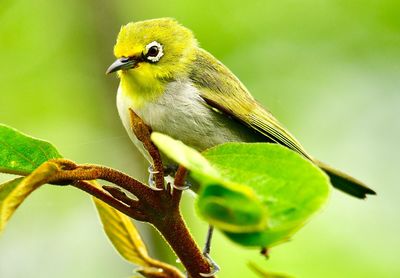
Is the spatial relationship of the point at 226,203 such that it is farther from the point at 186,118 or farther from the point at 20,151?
the point at 186,118

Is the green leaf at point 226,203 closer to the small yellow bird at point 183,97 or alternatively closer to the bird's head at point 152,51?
the small yellow bird at point 183,97

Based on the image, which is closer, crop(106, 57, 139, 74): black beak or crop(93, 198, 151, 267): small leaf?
crop(93, 198, 151, 267): small leaf

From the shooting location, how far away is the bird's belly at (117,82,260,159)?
10.9ft

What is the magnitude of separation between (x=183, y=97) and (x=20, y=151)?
2.05 m

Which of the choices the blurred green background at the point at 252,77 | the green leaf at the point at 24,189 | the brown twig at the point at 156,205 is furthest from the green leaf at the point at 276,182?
the blurred green background at the point at 252,77

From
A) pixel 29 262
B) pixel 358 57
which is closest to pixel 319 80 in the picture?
pixel 358 57

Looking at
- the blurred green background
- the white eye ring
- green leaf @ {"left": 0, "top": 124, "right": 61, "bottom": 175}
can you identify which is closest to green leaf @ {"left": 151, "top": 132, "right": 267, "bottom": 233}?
green leaf @ {"left": 0, "top": 124, "right": 61, "bottom": 175}

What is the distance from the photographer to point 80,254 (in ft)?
19.7

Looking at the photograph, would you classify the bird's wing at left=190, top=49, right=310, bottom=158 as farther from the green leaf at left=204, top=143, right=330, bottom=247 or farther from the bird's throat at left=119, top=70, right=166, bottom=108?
the green leaf at left=204, top=143, right=330, bottom=247

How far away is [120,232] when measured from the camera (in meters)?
1.71

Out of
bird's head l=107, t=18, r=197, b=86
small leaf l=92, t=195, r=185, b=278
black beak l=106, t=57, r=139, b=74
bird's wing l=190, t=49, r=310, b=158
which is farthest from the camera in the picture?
bird's wing l=190, t=49, r=310, b=158

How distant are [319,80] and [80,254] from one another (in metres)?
2.54

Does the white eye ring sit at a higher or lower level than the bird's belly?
higher

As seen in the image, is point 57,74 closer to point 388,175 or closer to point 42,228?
point 42,228
